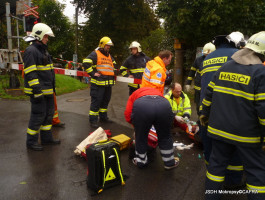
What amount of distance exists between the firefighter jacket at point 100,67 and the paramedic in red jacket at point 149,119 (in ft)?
7.59

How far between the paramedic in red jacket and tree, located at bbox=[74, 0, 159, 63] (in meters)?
15.5

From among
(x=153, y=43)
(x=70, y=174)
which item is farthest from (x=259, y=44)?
(x=153, y=43)

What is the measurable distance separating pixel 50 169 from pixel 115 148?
125cm

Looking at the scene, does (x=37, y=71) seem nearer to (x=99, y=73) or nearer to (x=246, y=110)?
(x=99, y=73)

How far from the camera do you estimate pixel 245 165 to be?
2.71 metres

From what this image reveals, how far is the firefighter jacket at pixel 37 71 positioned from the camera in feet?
14.2

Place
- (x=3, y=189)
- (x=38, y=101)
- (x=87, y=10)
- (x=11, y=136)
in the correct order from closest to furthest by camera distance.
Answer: (x=3, y=189)
(x=38, y=101)
(x=11, y=136)
(x=87, y=10)

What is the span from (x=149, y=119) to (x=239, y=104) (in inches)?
52.1

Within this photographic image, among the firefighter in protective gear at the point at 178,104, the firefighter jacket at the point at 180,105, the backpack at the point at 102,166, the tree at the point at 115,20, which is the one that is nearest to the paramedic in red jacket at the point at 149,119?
the backpack at the point at 102,166

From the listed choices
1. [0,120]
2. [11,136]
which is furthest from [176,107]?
[0,120]

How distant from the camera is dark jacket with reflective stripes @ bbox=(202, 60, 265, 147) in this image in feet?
8.39

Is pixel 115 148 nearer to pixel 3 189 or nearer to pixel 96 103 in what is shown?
pixel 3 189

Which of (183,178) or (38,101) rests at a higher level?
(38,101)

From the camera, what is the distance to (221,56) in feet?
11.7
